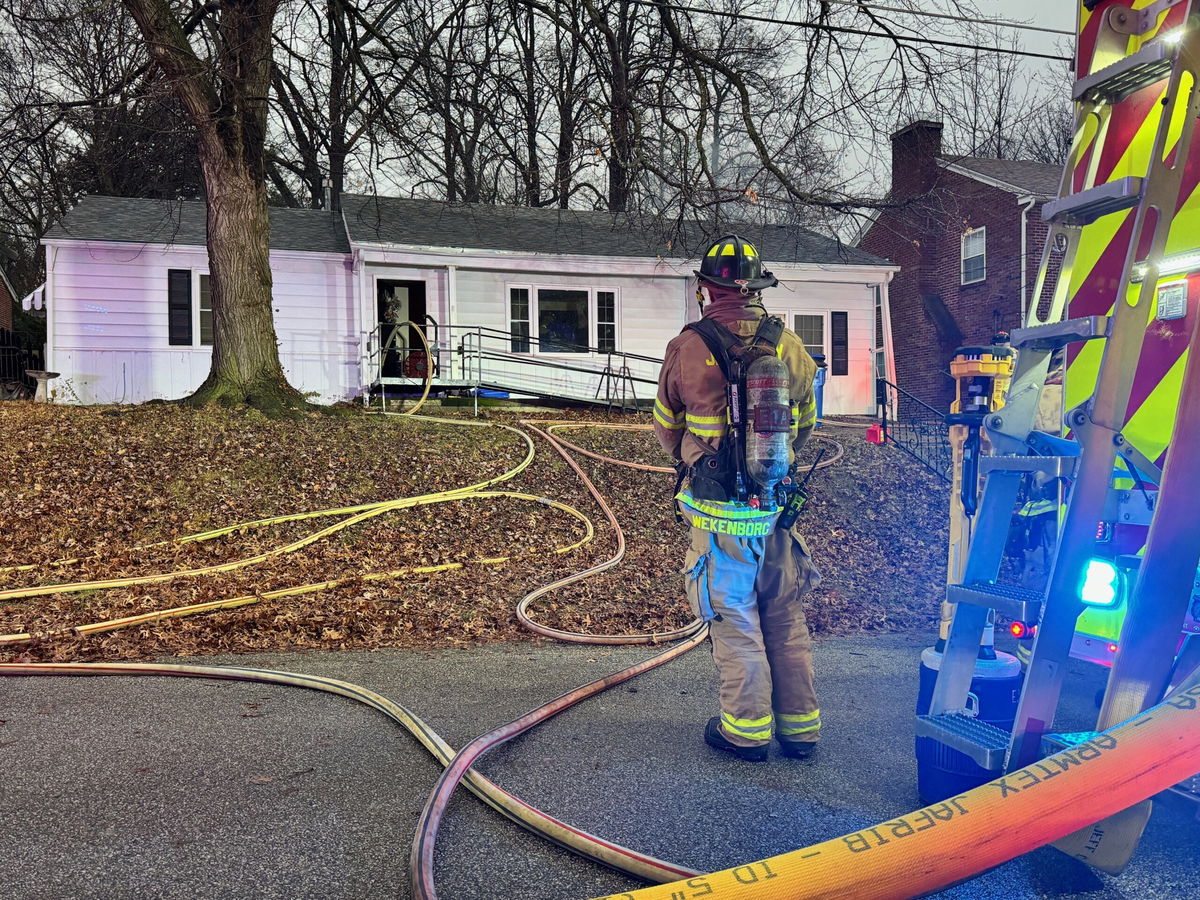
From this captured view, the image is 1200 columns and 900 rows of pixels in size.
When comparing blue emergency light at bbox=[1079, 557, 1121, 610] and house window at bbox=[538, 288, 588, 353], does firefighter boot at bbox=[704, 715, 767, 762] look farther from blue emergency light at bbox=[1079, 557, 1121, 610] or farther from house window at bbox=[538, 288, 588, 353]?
house window at bbox=[538, 288, 588, 353]

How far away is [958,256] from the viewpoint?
23.6 meters

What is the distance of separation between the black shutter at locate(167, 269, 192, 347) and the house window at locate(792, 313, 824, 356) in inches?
459

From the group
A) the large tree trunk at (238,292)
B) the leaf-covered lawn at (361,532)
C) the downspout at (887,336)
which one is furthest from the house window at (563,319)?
the large tree trunk at (238,292)

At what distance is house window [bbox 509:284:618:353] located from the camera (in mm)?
17703

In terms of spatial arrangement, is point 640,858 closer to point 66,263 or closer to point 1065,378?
point 1065,378

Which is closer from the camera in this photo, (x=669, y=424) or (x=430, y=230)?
(x=669, y=424)

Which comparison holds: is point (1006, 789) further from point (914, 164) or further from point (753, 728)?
point (914, 164)

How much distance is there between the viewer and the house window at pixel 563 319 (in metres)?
17.7

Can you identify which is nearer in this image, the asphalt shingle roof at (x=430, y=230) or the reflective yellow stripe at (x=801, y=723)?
the reflective yellow stripe at (x=801, y=723)

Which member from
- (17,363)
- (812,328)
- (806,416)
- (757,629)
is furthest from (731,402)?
(17,363)

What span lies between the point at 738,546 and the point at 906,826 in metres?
1.85

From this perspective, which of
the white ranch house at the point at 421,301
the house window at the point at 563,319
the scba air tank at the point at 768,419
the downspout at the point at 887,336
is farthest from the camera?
the downspout at the point at 887,336

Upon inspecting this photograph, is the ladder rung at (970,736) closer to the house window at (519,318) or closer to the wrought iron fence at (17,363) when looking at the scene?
the house window at (519,318)

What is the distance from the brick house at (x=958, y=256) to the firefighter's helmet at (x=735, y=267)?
18090 mm
